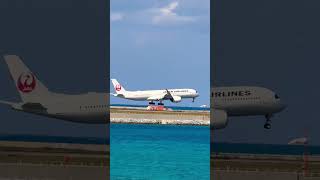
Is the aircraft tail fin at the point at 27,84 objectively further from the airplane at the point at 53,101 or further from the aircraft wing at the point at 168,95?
the aircraft wing at the point at 168,95

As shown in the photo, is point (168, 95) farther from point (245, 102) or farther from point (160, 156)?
point (160, 156)

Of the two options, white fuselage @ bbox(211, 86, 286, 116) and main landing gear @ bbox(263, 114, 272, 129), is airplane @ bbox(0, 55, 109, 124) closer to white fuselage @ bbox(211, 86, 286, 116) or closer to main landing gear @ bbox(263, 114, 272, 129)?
white fuselage @ bbox(211, 86, 286, 116)

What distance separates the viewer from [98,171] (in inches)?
2176

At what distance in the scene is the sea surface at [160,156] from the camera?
56.8 metres

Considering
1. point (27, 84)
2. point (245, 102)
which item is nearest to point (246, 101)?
point (245, 102)

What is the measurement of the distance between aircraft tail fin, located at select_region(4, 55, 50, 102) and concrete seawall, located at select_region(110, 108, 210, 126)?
22.8 feet

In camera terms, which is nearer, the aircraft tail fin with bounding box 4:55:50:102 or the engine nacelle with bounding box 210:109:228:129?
the engine nacelle with bounding box 210:109:228:129

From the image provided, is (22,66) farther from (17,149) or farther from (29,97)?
(17,149)

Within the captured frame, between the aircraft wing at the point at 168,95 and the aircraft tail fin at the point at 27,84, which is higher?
the aircraft wing at the point at 168,95

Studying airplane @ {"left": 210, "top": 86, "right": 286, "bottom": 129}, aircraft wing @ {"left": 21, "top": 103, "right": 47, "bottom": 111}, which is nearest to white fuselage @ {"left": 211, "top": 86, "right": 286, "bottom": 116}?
→ airplane @ {"left": 210, "top": 86, "right": 286, "bottom": 129}

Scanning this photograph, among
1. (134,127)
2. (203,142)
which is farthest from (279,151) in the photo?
(203,142)

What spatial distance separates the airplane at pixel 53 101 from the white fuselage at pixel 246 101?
10.6 metres

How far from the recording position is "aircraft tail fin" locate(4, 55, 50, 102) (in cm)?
9369

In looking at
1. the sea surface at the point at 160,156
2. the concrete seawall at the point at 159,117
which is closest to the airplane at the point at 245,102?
the concrete seawall at the point at 159,117
